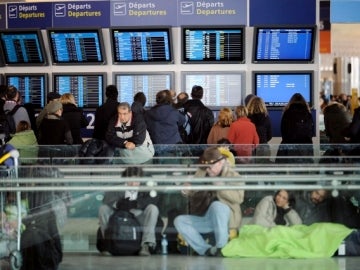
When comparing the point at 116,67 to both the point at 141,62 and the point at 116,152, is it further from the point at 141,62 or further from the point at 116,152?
the point at 116,152

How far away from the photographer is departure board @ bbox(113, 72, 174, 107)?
39.0 ft

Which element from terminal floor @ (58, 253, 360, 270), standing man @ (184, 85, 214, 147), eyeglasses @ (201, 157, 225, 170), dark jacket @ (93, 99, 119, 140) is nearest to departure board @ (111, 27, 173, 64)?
standing man @ (184, 85, 214, 147)

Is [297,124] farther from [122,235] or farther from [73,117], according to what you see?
[122,235]

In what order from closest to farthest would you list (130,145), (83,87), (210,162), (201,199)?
(201,199)
(210,162)
(130,145)
(83,87)

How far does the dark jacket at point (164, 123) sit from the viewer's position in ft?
33.9

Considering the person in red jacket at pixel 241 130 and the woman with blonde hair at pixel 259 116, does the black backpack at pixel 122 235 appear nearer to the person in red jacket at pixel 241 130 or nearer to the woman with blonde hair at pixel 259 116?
the person in red jacket at pixel 241 130

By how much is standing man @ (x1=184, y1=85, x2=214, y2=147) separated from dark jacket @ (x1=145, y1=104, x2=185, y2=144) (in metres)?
0.45

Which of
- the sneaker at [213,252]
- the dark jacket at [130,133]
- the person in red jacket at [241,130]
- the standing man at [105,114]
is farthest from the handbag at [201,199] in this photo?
the standing man at [105,114]

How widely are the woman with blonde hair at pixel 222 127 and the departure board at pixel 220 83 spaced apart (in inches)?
54.7

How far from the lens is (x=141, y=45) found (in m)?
11.9

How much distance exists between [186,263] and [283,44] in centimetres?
564

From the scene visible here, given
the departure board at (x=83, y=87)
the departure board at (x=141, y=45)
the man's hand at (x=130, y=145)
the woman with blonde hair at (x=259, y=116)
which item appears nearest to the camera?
the man's hand at (x=130, y=145)

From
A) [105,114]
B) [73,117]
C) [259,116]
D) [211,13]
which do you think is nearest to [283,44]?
[211,13]

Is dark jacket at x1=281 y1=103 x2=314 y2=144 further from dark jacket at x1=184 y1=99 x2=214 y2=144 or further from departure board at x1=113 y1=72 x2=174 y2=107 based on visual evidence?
departure board at x1=113 y1=72 x2=174 y2=107
